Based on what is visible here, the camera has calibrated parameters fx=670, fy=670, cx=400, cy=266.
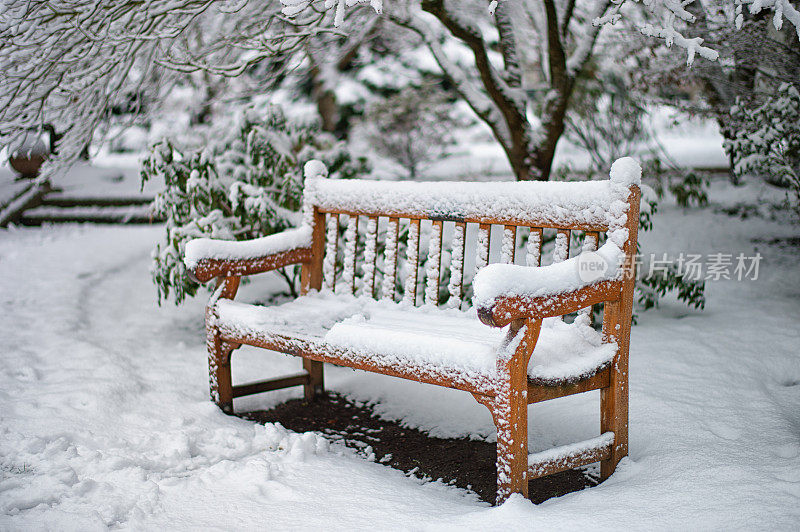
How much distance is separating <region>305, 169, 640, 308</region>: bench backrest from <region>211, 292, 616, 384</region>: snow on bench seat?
0.20 meters

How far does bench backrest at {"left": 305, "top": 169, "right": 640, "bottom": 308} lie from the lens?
2428mm

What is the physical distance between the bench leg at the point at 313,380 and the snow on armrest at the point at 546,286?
1669 mm

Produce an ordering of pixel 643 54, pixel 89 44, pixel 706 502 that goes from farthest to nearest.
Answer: pixel 643 54
pixel 89 44
pixel 706 502

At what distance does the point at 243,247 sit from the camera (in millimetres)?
3123

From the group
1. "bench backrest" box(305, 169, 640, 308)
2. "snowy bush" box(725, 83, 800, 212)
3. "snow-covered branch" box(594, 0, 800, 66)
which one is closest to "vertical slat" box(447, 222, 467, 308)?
"bench backrest" box(305, 169, 640, 308)

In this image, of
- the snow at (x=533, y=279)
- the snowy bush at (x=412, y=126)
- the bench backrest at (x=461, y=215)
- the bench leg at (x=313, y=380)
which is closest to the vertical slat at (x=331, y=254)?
the bench backrest at (x=461, y=215)

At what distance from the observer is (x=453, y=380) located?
2256 millimetres

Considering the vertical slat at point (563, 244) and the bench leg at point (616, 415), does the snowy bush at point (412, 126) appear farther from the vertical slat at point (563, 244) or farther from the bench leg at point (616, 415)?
the bench leg at point (616, 415)

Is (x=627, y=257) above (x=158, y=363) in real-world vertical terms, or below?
above

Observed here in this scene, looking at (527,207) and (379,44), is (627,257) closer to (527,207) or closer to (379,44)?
(527,207)

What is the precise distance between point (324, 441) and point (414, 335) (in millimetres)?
739

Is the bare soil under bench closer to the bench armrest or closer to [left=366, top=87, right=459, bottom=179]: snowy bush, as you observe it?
the bench armrest

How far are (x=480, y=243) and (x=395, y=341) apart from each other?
70 cm

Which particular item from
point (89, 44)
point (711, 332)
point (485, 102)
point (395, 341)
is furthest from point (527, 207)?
point (89, 44)
